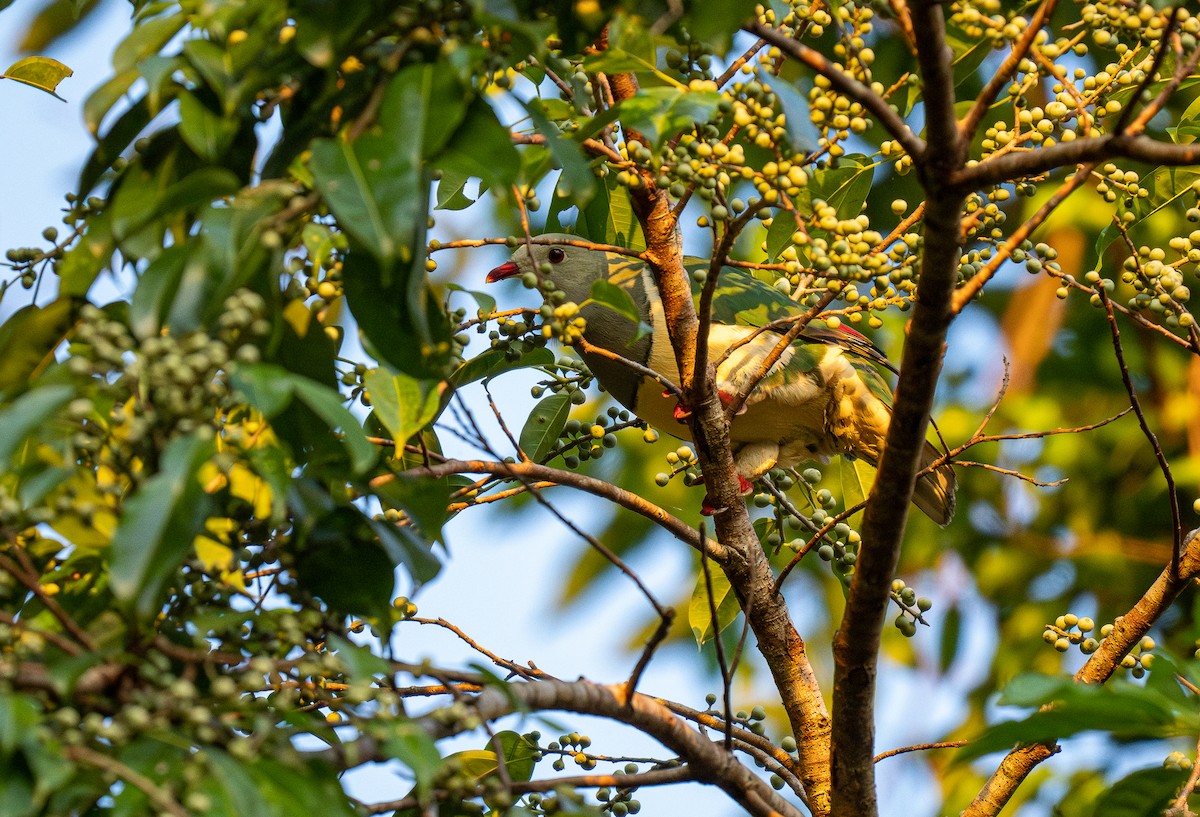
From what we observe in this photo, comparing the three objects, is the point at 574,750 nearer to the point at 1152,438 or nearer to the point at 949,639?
the point at 1152,438

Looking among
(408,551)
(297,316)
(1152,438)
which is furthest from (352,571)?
(1152,438)

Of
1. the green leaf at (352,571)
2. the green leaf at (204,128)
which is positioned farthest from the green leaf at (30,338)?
the green leaf at (352,571)

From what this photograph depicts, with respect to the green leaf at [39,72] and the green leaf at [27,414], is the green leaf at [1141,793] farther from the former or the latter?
the green leaf at [39,72]

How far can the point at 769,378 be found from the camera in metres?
3.47

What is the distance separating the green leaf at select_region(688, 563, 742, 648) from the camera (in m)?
2.92

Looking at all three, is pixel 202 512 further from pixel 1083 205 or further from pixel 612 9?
pixel 1083 205

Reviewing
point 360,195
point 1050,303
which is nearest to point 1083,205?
point 1050,303

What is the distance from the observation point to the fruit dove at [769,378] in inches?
132

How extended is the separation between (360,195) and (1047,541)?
5.81 m

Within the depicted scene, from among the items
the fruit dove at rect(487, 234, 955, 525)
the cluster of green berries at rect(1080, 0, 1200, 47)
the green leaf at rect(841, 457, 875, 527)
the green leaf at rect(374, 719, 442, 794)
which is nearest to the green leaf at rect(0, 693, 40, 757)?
the green leaf at rect(374, 719, 442, 794)

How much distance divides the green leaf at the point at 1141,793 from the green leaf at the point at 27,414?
1548 mm

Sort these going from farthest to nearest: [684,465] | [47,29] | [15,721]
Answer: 1. [47,29]
2. [684,465]
3. [15,721]

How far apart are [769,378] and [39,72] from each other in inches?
82.6

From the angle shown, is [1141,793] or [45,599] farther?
[1141,793]
